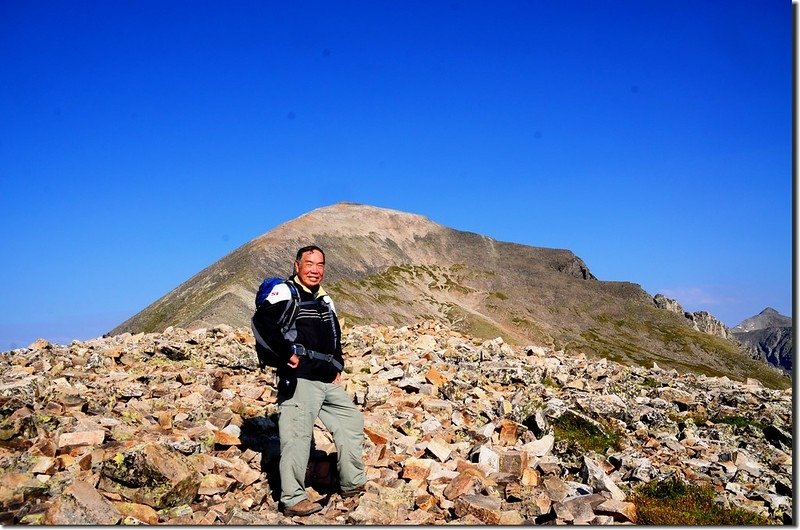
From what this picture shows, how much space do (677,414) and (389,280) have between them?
11143 centimetres

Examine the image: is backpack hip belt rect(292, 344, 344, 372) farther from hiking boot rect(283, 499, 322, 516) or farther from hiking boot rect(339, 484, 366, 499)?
hiking boot rect(283, 499, 322, 516)

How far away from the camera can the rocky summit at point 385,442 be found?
7609mm

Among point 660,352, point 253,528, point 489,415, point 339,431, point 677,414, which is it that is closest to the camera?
point 253,528

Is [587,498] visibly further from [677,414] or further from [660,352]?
[660,352]

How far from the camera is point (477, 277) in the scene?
150 metres

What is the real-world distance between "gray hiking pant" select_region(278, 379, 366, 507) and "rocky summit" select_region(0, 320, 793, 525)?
0.36 meters

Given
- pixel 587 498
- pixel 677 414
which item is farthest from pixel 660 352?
pixel 587 498

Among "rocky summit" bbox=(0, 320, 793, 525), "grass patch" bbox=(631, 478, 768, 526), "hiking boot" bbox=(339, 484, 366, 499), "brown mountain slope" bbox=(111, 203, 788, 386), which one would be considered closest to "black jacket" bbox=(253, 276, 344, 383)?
"hiking boot" bbox=(339, 484, 366, 499)

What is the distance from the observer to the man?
7613mm

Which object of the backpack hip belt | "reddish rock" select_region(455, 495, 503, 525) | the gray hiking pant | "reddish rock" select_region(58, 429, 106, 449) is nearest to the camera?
"reddish rock" select_region(455, 495, 503, 525)

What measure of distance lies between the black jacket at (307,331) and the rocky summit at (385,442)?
1800 mm

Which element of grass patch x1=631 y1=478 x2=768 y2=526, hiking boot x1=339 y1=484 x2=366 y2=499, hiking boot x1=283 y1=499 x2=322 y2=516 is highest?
grass patch x1=631 y1=478 x2=768 y2=526

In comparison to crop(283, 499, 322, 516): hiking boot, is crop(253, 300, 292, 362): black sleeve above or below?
above

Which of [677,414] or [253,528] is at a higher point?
[677,414]
